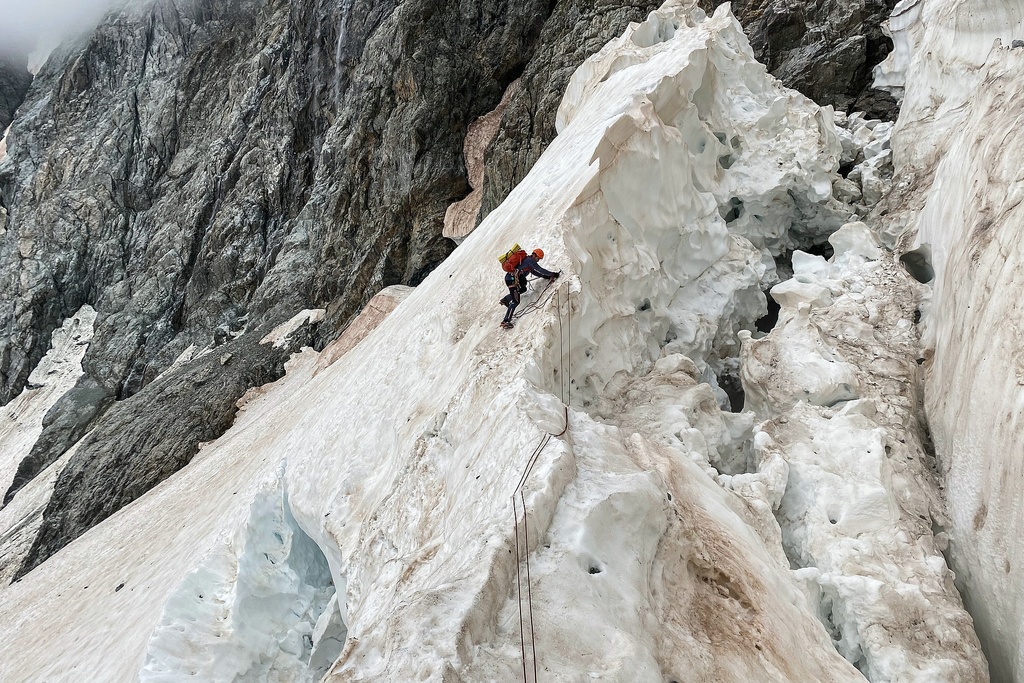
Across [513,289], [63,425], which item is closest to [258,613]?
[513,289]

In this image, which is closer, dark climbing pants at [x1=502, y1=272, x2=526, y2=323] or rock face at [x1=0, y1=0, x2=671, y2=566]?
dark climbing pants at [x1=502, y1=272, x2=526, y2=323]

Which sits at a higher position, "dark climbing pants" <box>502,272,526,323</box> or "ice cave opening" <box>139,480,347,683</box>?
"dark climbing pants" <box>502,272,526,323</box>

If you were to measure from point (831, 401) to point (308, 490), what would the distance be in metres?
5.80

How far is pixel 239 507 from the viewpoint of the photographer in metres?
7.40

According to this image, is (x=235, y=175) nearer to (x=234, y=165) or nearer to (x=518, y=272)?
(x=234, y=165)

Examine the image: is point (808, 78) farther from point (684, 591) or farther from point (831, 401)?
point (684, 591)

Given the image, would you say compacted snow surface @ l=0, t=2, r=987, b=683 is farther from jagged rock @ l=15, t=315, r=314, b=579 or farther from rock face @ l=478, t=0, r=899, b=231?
rock face @ l=478, t=0, r=899, b=231

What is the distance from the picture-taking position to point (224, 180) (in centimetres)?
→ 2403

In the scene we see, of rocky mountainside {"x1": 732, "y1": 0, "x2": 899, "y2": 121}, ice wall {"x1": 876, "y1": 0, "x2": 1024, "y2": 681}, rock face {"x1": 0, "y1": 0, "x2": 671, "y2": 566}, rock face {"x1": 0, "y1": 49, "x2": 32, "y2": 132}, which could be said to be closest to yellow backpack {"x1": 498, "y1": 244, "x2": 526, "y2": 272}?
ice wall {"x1": 876, "y1": 0, "x2": 1024, "y2": 681}

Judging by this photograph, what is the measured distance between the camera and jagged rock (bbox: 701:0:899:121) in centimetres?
1412

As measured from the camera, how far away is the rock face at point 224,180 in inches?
737

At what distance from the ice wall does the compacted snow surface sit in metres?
0.28

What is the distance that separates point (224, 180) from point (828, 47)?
70.2 feet

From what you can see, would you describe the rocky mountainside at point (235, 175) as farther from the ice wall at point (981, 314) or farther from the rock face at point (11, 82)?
the rock face at point (11, 82)
